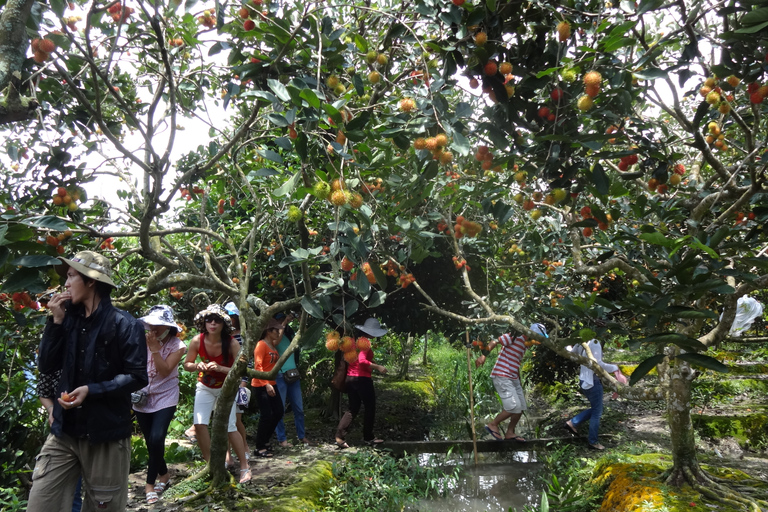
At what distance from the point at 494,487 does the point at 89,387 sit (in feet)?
12.9

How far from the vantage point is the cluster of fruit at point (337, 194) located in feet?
5.63

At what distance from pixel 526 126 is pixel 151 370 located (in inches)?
112

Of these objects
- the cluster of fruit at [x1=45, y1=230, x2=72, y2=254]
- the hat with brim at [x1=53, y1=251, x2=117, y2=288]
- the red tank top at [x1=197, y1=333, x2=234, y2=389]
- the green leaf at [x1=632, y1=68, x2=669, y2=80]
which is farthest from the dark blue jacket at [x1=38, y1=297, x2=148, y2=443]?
the green leaf at [x1=632, y1=68, x2=669, y2=80]

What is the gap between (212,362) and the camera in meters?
3.60

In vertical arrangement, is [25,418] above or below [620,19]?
below

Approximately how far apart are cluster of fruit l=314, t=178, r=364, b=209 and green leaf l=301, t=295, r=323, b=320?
420 mm

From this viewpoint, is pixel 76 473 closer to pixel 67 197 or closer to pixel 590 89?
pixel 67 197

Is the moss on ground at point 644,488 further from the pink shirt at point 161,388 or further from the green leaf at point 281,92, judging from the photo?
the pink shirt at point 161,388

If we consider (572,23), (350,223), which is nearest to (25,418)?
(350,223)

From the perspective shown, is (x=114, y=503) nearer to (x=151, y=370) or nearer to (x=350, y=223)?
(x=151, y=370)

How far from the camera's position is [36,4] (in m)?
2.08

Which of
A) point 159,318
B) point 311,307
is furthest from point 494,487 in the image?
point 311,307

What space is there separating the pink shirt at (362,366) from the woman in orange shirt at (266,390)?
791mm

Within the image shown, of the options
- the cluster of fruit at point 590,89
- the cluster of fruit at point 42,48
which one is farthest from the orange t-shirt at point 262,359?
the cluster of fruit at point 590,89
